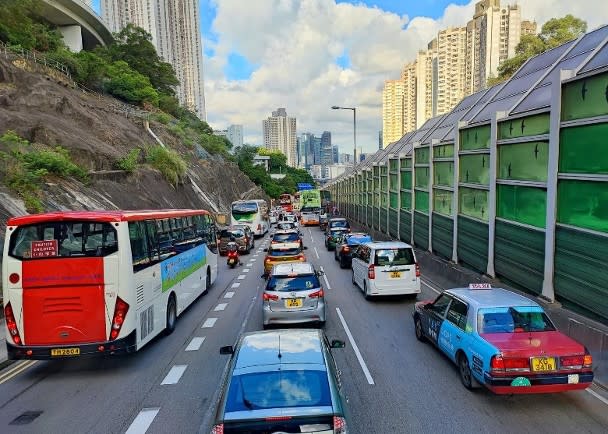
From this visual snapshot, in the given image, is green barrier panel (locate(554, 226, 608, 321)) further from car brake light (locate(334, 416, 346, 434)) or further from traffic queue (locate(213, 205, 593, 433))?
car brake light (locate(334, 416, 346, 434))

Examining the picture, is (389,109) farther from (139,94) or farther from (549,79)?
(549,79)

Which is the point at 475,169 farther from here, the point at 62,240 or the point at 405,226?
the point at 62,240

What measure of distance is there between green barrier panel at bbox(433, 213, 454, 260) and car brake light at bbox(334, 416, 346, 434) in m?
13.6

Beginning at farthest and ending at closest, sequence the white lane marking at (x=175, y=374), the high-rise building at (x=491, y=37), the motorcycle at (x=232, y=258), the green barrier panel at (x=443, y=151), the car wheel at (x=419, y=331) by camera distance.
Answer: the high-rise building at (x=491, y=37), the motorcycle at (x=232, y=258), the green barrier panel at (x=443, y=151), the car wheel at (x=419, y=331), the white lane marking at (x=175, y=374)

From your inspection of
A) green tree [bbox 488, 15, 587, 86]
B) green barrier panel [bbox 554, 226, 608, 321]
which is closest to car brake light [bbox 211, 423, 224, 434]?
green barrier panel [bbox 554, 226, 608, 321]

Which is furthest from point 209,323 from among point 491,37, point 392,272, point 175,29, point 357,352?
A: point 175,29

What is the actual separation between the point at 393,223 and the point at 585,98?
57.5 ft

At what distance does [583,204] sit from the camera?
30.6 feet

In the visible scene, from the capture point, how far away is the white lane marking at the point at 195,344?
10000 millimetres

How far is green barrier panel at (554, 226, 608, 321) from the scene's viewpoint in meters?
8.60

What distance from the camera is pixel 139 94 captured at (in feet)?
192

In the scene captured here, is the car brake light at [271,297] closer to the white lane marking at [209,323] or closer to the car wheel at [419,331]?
the white lane marking at [209,323]

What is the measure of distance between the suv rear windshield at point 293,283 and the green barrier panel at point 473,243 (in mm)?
6196

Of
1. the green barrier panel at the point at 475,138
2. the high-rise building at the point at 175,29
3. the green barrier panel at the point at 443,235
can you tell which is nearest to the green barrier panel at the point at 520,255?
the green barrier panel at the point at 475,138
